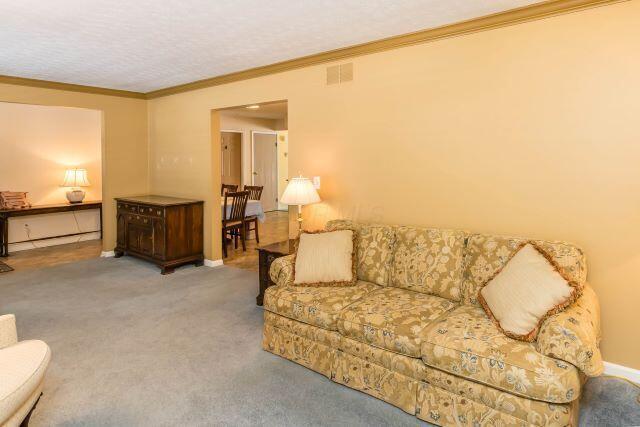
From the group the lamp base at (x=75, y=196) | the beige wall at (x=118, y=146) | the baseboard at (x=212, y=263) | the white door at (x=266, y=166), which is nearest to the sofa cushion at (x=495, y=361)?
the baseboard at (x=212, y=263)

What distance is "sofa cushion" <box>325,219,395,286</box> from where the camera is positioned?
3.19 metres

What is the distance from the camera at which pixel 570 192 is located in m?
2.82

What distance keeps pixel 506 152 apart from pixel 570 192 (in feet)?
1.66

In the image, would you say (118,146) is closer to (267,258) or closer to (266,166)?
(267,258)

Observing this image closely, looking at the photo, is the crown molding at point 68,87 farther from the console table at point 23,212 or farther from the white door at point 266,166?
the white door at point 266,166

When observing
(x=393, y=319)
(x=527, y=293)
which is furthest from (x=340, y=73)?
(x=527, y=293)

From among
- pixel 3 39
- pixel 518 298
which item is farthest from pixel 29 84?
pixel 518 298

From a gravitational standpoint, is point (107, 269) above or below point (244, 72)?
below

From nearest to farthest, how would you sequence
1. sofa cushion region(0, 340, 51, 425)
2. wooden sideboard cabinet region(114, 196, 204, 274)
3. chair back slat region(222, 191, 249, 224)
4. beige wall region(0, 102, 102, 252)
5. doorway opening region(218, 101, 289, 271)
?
sofa cushion region(0, 340, 51, 425) → wooden sideboard cabinet region(114, 196, 204, 274) → chair back slat region(222, 191, 249, 224) → beige wall region(0, 102, 102, 252) → doorway opening region(218, 101, 289, 271)

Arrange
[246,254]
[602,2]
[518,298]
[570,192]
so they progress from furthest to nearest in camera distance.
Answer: [246,254] → [570,192] → [602,2] → [518,298]

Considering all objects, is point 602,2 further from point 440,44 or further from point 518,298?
point 518,298

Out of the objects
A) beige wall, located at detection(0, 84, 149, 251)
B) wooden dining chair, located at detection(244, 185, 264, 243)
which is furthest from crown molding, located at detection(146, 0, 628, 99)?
wooden dining chair, located at detection(244, 185, 264, 243)

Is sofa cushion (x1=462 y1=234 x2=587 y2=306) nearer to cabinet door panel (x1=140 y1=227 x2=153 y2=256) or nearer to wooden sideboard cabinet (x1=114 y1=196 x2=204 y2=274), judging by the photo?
wooden sideboard cabinet (x1=114 y1=196 x2=204 y2=274)

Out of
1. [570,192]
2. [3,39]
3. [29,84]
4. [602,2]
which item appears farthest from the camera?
[29,84]
